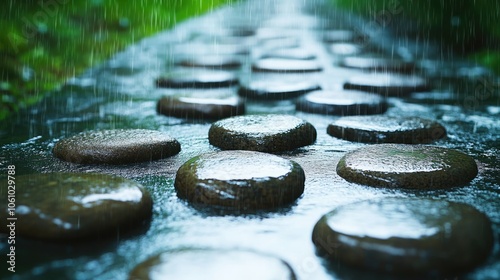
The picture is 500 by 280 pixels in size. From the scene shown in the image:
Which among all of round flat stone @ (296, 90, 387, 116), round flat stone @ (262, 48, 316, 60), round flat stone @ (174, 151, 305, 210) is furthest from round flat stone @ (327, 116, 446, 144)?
round flat stone @ (262, 48, 316, 60)

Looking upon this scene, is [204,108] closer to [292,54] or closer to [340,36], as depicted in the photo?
[292,54]

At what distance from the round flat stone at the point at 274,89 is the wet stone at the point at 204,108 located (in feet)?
1.58

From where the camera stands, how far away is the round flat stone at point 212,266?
134cm

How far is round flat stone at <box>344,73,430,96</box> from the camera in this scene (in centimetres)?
395

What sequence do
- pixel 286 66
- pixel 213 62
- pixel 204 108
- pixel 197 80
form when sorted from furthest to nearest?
pixel 213 62, pixel 286 66, pixel 197 80, pixel 204 108

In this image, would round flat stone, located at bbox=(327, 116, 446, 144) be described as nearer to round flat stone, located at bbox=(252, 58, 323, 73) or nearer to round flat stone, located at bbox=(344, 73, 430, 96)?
round flat stone, located at bbox=(344, 73, 430, 96)

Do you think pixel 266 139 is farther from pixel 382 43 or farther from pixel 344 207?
pixel 382 43

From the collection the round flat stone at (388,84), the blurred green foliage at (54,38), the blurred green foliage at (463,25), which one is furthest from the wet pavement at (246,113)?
the blurred green foliage at (54,38)

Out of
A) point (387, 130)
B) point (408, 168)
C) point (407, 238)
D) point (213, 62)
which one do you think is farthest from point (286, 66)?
point (407, 238)

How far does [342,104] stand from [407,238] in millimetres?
1922

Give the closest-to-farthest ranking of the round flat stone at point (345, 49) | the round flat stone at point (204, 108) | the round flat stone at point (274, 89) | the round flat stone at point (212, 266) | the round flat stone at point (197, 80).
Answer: the round flat stone at point (212, 266) → the round flat stone at point (204, 108) → the round flat stone at point (274, 89) → the round flat stone at point (197, 80) → the round flat stone at point (345, 49)

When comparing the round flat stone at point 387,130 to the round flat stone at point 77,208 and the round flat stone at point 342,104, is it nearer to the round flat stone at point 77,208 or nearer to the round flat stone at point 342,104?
the round flat stone at point 342,104

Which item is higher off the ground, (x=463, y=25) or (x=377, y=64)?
(x=463, y=25)

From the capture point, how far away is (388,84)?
400cm
